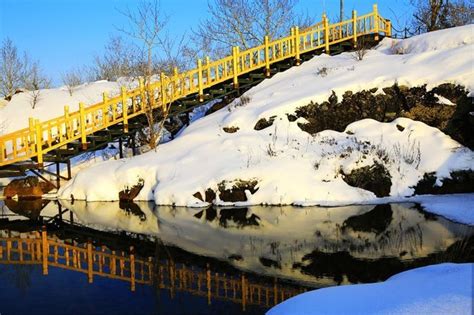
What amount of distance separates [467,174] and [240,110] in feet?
26.8

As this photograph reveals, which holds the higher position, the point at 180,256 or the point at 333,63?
the point at 333,63

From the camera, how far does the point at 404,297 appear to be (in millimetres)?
4328

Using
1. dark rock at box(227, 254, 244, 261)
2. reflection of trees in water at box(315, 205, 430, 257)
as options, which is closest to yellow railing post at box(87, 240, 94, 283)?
dark rock at box(227, 254, 244, 261)

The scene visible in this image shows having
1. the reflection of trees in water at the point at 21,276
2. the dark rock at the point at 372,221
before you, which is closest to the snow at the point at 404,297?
the dark rock at the point at 372,221

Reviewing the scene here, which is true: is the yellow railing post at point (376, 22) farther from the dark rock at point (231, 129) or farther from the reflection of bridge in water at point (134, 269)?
the reflection of bridge in water at point (134, 269)

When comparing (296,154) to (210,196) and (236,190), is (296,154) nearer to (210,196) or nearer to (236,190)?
(236,190)

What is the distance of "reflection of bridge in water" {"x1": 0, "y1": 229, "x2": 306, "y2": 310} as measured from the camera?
610 centimetres

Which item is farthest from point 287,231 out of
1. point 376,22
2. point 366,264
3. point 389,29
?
point 389,29

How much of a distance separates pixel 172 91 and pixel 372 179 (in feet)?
29.5

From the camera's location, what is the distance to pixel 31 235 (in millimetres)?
10508

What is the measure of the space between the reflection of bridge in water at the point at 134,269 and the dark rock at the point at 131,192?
4.01 meters

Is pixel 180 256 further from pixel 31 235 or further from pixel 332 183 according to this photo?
pixel 332 183

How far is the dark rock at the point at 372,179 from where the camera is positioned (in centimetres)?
1254

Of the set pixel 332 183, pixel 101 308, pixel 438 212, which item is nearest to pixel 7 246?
pixel 101 308
